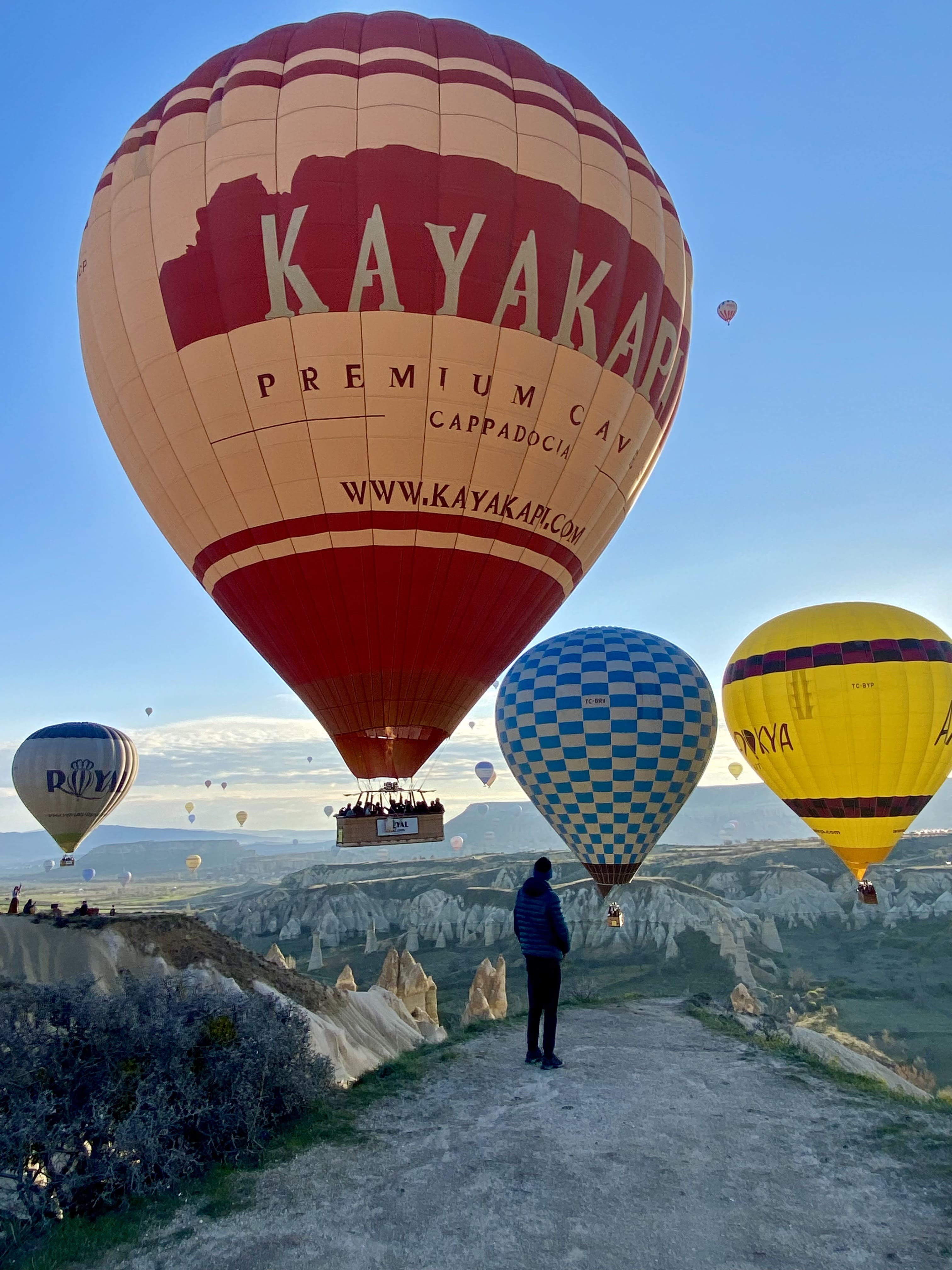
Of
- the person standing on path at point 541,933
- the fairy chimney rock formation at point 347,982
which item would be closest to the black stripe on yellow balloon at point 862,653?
the person standing on path at point 541,933

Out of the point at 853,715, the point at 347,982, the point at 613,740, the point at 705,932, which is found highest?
the point at 853,715

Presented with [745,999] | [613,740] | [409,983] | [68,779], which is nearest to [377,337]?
[613,740]

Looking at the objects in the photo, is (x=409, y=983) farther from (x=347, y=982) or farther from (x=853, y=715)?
(x=853, y=715)

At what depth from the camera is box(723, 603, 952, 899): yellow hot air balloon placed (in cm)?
2478

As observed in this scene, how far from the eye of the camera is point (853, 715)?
25.0 meters

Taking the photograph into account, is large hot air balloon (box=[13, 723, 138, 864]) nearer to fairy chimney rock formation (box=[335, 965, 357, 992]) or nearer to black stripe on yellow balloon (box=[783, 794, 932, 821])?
fairy chimney rock formation (box=[335, 965, 357, 992])

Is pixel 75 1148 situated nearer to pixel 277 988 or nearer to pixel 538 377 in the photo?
pixel 538 377

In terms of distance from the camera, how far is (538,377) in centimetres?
1348

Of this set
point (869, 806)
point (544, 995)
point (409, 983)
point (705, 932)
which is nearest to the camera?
point (544, 995)

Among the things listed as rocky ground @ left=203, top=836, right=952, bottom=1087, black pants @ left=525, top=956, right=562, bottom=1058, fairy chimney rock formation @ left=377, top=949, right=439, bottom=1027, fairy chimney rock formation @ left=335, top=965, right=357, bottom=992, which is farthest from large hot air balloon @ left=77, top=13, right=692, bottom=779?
rocky ground @ left=203, top=836, right=952, bottom=1087

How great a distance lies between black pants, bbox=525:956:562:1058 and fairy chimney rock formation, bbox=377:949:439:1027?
31128mm

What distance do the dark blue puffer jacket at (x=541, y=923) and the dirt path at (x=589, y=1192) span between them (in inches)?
58.6

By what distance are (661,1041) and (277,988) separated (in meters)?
19.5

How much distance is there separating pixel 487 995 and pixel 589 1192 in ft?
→ 121
